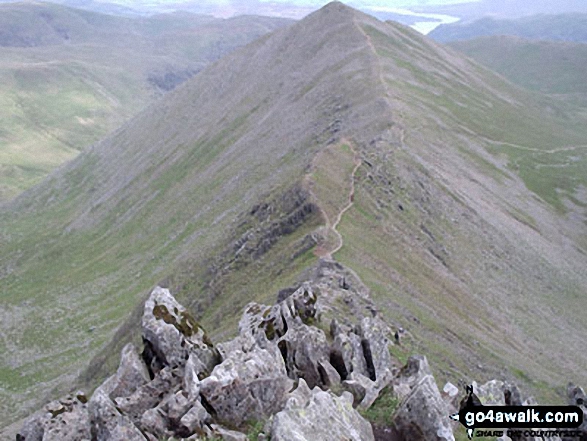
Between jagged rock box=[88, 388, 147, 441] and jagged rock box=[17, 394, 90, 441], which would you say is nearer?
jagged rock box=[88, 388, 147, 441]

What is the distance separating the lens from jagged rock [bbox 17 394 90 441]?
21.2 m

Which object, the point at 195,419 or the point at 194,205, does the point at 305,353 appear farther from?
the point at 194,205

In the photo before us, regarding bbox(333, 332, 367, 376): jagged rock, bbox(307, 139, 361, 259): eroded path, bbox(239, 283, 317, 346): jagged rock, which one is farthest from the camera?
bbox(307, 139, 361, 259): eroded path

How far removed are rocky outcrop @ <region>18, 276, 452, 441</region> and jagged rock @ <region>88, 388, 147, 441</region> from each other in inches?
1.5

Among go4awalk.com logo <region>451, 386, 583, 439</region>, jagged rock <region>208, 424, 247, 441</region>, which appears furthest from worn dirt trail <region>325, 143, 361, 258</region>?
jagged rock <region>208, 424, 247, 441</region>

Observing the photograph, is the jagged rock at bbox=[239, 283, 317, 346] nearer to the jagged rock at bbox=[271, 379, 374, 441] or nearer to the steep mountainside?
the jagged rock at bbox=[271, 379, 374, 441]

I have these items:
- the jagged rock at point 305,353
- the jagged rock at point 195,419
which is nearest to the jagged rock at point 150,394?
the jagged rock at point 195,419

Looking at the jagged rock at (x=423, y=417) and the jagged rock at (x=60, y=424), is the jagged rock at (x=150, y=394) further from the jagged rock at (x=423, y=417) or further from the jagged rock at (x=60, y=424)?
the jagged rock at (x=423, y=417)

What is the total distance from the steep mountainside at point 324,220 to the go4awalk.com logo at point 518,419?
1962cm

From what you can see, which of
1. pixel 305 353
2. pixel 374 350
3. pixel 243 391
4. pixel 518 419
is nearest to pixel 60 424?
pixel 243 391

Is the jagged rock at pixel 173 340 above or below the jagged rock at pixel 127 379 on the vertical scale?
above

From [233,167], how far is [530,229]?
67.4m

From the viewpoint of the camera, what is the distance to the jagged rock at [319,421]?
58.3 ft

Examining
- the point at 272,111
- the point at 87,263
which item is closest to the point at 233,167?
the point at 272,111
